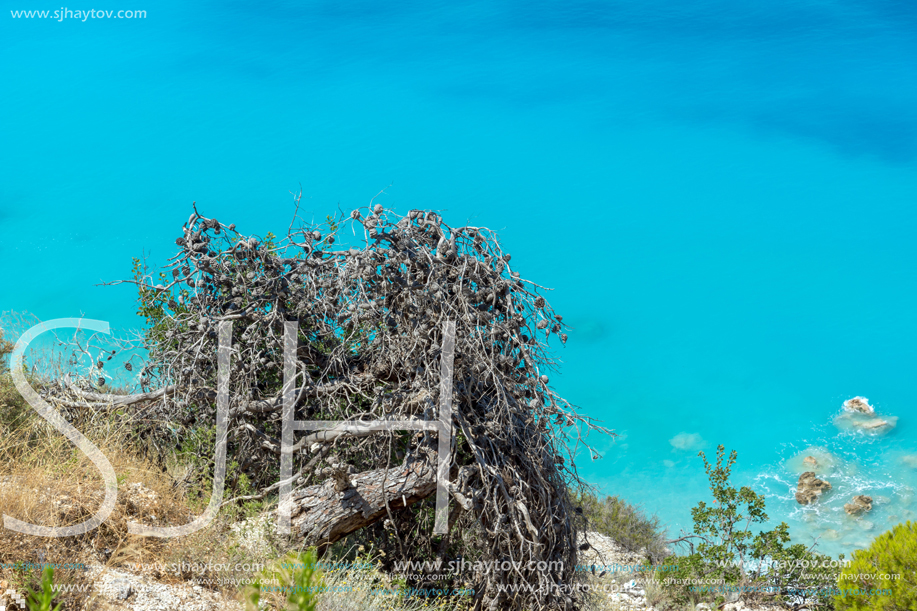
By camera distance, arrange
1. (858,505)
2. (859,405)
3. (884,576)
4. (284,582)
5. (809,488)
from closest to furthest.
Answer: (284,582) < (884,576) < (858,505) < (809,488) < (859,405)

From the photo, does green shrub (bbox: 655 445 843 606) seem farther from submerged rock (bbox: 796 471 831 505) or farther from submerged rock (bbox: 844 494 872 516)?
submerged rock (bbox: 844 494 872 516)

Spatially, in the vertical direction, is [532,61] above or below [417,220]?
above

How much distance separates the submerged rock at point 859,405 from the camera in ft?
37.2

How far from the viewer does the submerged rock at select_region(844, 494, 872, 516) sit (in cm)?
924

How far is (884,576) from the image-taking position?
4770mm

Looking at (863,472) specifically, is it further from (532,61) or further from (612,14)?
(612,14)

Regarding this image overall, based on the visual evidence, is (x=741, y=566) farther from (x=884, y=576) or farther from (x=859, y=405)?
(x=859, y=405)

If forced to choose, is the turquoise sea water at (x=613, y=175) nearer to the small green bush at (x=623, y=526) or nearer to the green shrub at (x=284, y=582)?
the small green bush at (x=623, y=526)

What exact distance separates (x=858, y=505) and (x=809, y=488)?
604 millimetres

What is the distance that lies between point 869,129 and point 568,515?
54.2 feet

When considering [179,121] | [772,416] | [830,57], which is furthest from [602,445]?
[830,57]

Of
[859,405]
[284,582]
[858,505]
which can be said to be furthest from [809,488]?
[284,582]

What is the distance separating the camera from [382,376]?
475 cm

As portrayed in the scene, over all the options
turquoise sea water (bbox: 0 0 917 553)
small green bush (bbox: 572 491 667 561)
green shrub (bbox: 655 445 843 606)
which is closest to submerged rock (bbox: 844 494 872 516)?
turquoise sea water (bbox: 0 0 917 553)
